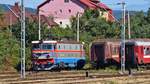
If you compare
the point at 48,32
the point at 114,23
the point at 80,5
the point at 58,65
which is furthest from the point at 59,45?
the point at 80,5

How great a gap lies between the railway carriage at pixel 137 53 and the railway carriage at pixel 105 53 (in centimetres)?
102

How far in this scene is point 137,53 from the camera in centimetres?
4406

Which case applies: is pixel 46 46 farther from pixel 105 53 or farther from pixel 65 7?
pixel 65 7

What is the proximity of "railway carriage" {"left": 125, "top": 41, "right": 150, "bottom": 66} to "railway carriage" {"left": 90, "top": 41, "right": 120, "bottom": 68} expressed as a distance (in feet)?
3.34

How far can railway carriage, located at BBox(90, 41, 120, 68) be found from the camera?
4516 centimetres

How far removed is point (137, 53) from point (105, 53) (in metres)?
2.70

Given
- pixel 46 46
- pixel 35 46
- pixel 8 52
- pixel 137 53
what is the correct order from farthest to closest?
pixel 8 52
pixel 137 53
pixel 35 46
pixel 46 46

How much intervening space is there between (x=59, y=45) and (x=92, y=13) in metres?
42.7

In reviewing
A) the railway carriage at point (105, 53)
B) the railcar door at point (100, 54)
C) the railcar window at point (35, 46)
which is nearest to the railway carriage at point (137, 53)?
the railway carriage at point (105, 53)

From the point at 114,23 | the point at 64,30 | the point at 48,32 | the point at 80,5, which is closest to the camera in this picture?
the point at 48,32

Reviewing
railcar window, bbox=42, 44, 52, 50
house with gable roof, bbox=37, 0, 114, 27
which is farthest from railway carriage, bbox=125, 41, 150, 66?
house with gable roof, bbox=37, 0, 114, 27

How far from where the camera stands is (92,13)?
277 feet

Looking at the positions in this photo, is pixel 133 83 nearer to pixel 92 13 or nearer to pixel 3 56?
pixel 3 56

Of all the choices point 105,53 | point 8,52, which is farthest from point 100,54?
point 8,52
